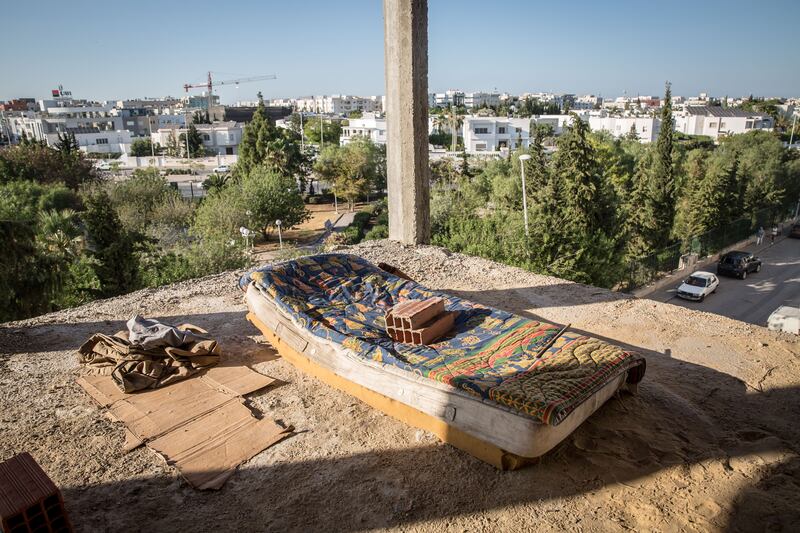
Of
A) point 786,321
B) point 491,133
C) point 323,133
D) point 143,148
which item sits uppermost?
point 323,133

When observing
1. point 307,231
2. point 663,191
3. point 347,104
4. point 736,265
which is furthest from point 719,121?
point 347,104

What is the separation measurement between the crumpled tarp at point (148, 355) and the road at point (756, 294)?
13.4 metres

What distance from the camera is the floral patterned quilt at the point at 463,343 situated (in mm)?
3072

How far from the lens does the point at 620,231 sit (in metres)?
17.9

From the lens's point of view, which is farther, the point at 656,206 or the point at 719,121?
the point at 719,121

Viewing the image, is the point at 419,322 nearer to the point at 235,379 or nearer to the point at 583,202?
the point at 235,379

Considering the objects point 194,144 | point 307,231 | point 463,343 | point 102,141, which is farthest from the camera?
point 102,141

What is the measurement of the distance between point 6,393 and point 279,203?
20.9 metres

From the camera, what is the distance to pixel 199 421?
3.64 metres

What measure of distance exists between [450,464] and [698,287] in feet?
46.3

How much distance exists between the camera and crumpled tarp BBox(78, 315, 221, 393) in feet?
13.5

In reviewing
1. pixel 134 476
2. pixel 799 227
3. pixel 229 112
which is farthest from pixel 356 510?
pixel 229 112

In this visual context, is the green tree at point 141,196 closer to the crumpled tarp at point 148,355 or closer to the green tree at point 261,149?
the green tree at point 261,149

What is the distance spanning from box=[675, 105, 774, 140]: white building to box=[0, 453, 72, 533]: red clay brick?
6221 centimetres
